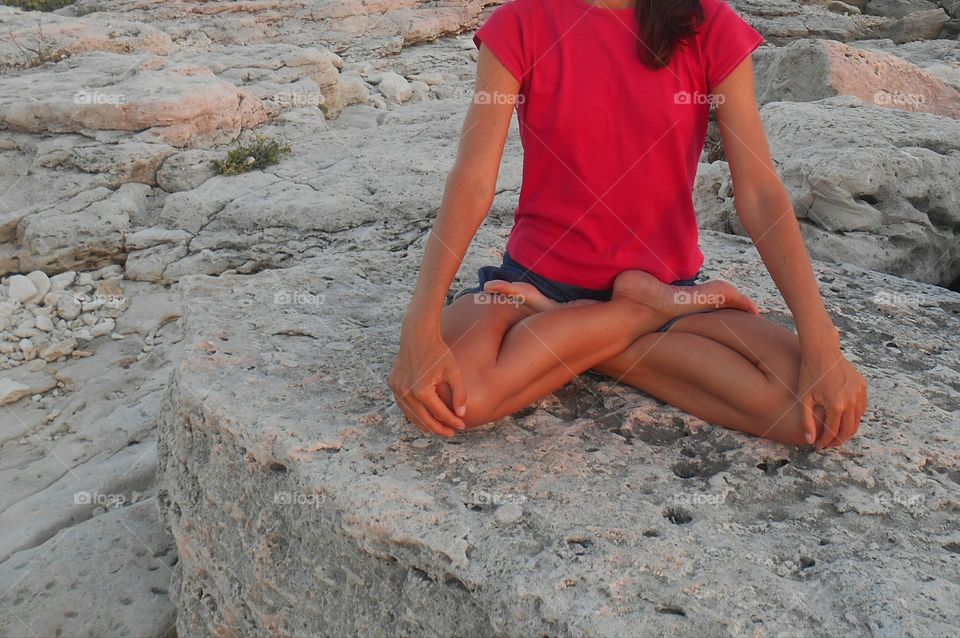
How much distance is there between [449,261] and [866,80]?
14.8 feet

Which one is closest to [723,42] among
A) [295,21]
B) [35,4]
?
[295,21]

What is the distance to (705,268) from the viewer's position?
10.5ft

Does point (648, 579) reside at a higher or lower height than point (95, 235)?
higher

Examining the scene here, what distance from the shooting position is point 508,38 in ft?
7.20

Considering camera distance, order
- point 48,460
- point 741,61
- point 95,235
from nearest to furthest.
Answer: point 741,61 → point 48,460 → point 95,235

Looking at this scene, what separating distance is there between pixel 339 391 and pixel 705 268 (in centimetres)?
162

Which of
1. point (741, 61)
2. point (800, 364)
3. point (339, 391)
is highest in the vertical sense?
point (741, 61)

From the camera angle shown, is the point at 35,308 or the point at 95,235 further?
the point at 95,235

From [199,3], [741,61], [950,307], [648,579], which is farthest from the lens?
[199,3]

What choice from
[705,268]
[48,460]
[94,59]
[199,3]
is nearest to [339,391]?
[705,268]

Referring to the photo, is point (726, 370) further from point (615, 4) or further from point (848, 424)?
point (615, 4)

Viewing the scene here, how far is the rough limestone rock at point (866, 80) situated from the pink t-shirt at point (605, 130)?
355 cm

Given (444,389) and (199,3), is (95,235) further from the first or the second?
(199,3)

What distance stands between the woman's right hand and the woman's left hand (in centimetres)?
85
